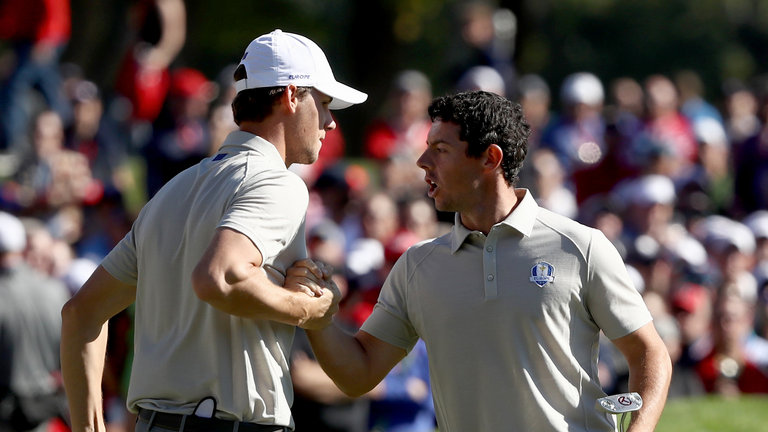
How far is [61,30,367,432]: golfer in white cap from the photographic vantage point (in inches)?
153

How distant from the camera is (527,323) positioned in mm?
4266

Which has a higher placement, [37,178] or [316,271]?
[316,271]

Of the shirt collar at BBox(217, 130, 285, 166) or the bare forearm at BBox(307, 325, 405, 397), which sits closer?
the shirt collar at BBox(217, 130, 285, 166)

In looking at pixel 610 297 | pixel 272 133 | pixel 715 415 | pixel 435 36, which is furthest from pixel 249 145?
pixel 435 36

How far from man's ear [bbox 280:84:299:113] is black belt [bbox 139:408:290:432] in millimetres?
1103

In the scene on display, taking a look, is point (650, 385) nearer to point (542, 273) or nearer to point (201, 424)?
point (542, 273)

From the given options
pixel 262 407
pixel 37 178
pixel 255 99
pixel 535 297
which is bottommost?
pixel 37 178

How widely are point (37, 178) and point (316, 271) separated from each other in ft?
27.1

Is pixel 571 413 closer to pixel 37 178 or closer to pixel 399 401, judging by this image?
pixel 399 401

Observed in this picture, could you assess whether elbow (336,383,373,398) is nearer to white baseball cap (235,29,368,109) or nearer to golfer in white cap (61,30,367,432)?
golfer in white cap (61,30,367,432)

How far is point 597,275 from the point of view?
4297mm

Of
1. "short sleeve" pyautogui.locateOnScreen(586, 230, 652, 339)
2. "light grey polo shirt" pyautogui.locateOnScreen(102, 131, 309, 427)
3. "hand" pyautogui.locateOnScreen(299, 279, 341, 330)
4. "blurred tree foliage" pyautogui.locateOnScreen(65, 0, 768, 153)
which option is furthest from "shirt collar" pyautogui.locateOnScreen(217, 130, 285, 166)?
"blurred tree foliage" pyautogui.locateOnScreen(65, 0, 768, 153)

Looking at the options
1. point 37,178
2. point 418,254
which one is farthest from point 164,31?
point 418,254

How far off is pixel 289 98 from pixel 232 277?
0.78 meters
